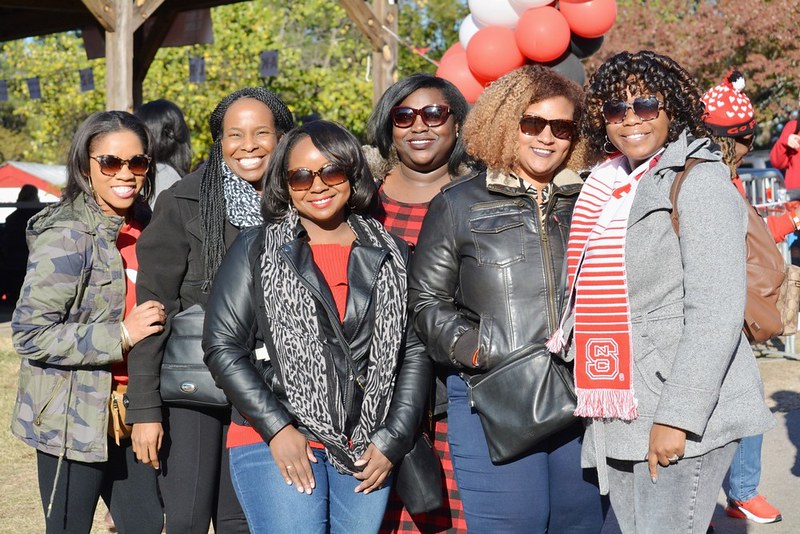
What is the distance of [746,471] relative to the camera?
493 cm

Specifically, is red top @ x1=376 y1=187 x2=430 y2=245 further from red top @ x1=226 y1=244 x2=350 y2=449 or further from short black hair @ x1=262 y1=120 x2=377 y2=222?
red top @ x1=226 y1=244 x2=350 y2=449

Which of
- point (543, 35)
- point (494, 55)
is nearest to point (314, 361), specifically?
point (543, 35)

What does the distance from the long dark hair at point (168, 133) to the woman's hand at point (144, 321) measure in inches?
78.4

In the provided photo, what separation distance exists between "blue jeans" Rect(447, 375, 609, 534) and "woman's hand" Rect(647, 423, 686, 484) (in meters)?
0.45

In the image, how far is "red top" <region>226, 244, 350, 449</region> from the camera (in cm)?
297

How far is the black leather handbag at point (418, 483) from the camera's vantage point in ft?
9.91

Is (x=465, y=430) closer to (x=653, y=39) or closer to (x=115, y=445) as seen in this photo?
(x=115, y=445)

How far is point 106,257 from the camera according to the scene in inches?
128

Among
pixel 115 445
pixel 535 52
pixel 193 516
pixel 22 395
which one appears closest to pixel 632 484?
pixel 193 516

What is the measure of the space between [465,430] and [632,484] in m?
0.61

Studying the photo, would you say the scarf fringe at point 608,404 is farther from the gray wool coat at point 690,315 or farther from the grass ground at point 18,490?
the grass ground at point 18,490

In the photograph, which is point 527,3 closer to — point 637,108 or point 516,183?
point 516,183

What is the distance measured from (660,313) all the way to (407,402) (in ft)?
2.78

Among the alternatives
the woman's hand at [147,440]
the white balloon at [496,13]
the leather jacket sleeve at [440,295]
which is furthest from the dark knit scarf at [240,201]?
the white balloon at [496,13]
